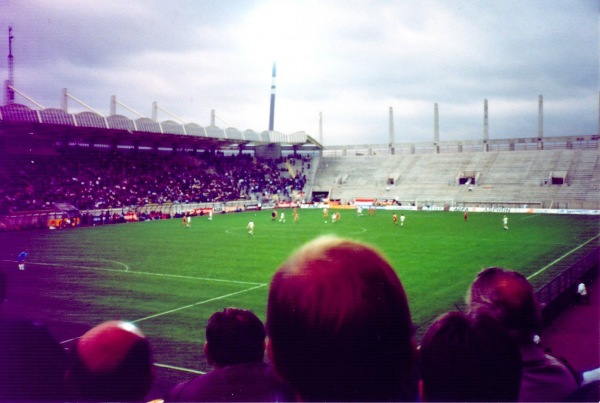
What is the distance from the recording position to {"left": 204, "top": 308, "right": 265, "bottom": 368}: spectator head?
10.3ft

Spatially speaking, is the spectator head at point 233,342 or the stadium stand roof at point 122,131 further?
the stadium stand roof at point 122,131

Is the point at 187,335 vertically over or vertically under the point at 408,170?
under

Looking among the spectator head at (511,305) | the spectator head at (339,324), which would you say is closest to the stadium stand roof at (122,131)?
the spectator head at (511,305)

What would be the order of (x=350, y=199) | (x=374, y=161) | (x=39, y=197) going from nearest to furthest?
1. (x=39, y=197)
2. (x=350, y=199)
3. (x=374, y=161)

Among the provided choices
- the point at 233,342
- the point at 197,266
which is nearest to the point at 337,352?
the point at 233,342

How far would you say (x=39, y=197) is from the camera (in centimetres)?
4488

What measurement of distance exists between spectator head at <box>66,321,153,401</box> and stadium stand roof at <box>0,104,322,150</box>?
153 ft

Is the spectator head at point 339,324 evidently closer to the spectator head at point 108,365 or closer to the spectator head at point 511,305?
the spectator head at point 108,365

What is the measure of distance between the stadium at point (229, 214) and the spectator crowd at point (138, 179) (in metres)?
0.21

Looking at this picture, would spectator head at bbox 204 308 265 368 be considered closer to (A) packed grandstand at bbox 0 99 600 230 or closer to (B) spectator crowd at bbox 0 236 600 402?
(B) spectator crowd at bbox 0 236 600 402

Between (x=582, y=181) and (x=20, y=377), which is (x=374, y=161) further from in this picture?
(x=20, y=377)

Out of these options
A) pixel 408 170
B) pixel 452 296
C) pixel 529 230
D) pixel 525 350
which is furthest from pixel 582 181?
pixel 525 350

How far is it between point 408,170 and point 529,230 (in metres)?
40.7

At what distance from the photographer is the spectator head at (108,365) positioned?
242cm
